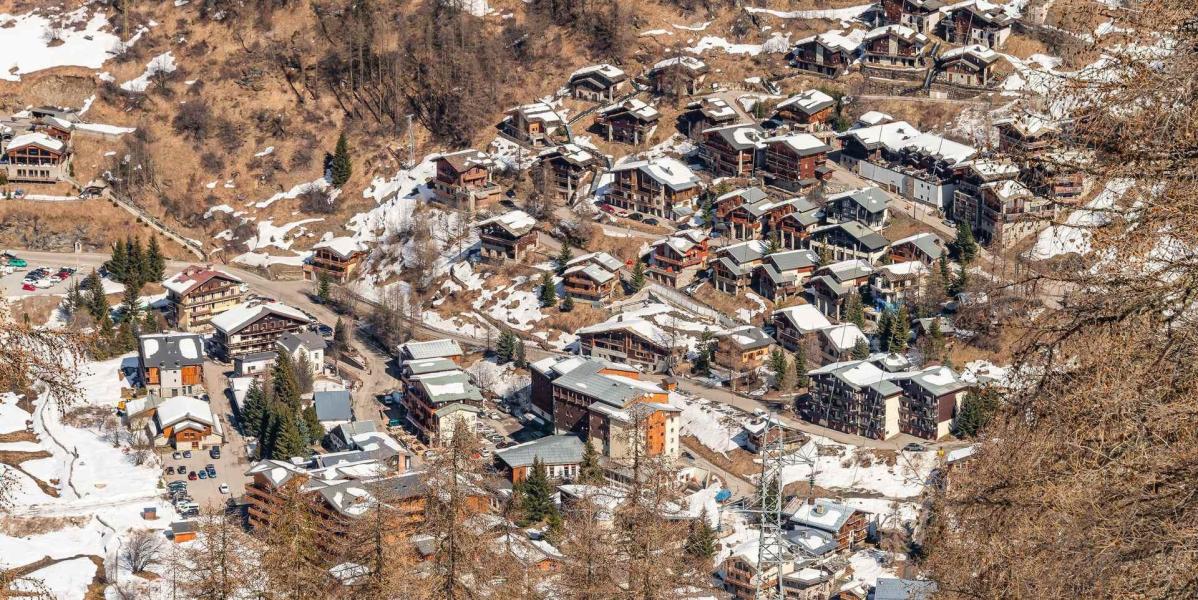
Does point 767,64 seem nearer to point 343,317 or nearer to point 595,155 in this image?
point 595,155

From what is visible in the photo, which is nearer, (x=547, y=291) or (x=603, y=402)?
(x=603, y=402)

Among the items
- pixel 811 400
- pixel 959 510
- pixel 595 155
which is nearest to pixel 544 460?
pixel 811 400

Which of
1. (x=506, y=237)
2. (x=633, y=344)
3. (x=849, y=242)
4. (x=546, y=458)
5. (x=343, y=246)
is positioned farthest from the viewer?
(x=343, y=246)

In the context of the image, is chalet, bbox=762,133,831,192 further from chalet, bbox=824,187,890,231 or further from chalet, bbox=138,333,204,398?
chalet, bbox=138,333,204,398

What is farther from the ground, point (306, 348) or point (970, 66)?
point (970, 66)

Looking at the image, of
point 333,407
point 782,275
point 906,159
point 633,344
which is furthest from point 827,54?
point 333,407

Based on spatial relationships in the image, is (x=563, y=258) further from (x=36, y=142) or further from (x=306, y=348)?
(x=36, y=142)
